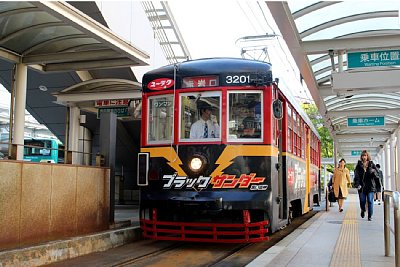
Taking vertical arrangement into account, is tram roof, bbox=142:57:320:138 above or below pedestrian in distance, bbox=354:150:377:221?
above

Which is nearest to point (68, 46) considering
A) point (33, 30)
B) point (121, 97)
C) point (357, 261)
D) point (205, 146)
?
point (33, 30)

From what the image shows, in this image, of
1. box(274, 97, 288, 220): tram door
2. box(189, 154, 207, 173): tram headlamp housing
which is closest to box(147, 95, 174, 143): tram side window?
box(189, 154, 207, 173): tram headlamp housing

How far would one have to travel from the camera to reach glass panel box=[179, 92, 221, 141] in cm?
784

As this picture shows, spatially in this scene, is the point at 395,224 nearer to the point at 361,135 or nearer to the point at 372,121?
the point at 372,121

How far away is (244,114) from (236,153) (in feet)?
2.23

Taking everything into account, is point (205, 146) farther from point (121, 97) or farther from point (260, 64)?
point (121, 97)

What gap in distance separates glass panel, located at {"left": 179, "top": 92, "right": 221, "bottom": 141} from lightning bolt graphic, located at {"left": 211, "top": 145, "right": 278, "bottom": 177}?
1.02 ft

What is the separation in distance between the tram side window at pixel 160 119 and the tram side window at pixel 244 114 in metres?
1.07

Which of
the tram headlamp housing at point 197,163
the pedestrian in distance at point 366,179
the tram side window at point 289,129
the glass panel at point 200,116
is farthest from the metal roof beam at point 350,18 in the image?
the tram headlamp housing at point 197,163

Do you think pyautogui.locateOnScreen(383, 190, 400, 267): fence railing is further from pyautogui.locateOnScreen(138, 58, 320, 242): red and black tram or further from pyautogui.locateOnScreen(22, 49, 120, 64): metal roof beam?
pyautogui.locateOnScreen(22, 49, 120, 64): metal roof beam

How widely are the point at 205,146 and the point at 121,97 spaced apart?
5788 millimetres

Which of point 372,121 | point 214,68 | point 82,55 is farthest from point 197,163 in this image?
point 372,121

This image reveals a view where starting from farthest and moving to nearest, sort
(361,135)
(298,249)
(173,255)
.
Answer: (361,135)
(173,255)
(298,249)

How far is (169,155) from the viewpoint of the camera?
7.93m
